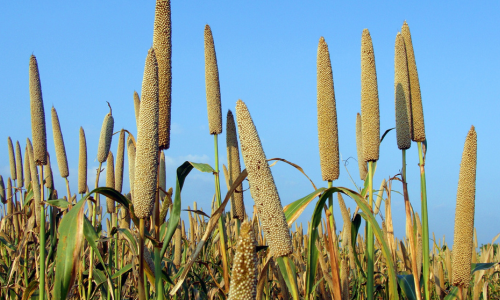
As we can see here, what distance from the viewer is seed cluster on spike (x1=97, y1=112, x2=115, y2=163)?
4.95 m

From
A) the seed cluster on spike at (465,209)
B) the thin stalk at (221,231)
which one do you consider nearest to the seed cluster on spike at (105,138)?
the thin stalk at (221,231)

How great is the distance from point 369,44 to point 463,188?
145 cm

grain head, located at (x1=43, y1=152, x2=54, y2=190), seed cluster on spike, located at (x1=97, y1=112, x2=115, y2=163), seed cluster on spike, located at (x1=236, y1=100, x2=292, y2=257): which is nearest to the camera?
seed cluster on spike, located at (x1=236, y1=100, x2=292, y2=257)

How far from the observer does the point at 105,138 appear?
16.3 ft

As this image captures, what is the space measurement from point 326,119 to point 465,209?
127 cm

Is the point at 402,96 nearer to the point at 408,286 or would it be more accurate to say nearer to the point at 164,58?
the point at 408,286

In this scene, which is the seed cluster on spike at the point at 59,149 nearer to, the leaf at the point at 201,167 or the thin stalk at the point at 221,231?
the thin stalk at the point at 221,231

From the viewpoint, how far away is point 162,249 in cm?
288

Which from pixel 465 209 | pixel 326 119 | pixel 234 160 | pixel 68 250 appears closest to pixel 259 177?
pixel 68 250

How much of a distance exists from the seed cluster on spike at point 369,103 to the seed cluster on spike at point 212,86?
5.15 feet

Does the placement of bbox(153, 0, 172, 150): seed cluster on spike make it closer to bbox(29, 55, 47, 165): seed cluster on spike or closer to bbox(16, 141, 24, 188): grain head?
bbox(29, 55, 47, 165): seed cluster on spike

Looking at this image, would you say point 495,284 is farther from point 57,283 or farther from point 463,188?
point 57,283

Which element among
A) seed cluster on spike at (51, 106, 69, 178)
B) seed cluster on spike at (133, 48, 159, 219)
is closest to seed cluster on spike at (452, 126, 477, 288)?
seed cluster on spike at (133, 48, 159, 219)

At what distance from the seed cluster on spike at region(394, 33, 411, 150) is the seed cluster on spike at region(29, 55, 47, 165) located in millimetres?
3579
